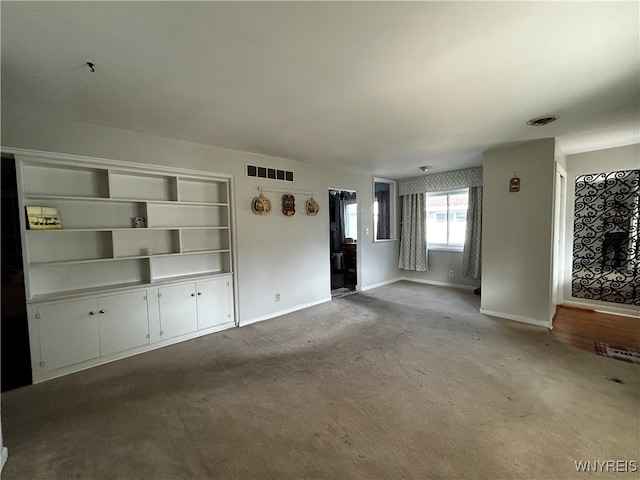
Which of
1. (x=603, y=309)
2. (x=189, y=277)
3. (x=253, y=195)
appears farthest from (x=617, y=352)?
(x=189, y=277)

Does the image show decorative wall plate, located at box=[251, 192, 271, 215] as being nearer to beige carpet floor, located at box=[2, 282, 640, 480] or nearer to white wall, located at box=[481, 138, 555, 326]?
beige carpet floor, located at box=[2, 282, 640, 480]

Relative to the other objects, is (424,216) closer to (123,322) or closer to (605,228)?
(605,228)

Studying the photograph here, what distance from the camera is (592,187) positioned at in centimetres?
393

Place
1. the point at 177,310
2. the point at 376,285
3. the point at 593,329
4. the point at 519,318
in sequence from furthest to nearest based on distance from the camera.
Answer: the point at 376,285
the point at 519,318
the point at 593,329
the point at 177,310

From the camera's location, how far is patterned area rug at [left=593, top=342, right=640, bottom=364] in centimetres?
258

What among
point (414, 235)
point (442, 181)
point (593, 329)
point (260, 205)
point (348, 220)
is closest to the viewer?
point (593, 329)

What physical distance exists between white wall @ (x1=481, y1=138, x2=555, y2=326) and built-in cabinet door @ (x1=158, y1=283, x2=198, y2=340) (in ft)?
13.6

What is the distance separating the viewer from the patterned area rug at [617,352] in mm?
2584

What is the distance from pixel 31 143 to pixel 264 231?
8.14 feet

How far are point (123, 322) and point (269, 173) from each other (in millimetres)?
2591

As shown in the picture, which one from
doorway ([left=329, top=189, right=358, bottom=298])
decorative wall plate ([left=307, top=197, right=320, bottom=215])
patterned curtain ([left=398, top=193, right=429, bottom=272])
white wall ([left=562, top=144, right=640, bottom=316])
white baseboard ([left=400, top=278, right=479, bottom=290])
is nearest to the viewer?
white wall ([left=562, top=144, right=640, bottom=316])

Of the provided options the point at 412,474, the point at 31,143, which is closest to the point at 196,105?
the point at 31,143

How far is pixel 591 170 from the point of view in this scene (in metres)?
3.89

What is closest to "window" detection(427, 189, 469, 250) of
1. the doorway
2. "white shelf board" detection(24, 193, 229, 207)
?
the doorway
